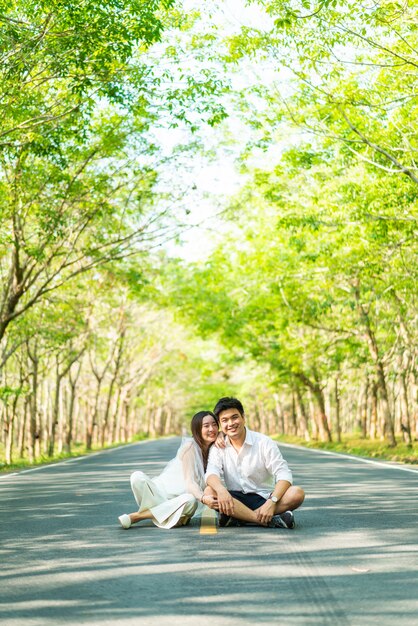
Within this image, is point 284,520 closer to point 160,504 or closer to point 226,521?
point 226,521

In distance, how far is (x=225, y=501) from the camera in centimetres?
836

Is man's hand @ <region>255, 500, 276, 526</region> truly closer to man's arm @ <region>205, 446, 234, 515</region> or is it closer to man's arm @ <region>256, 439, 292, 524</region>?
man's arm @ <region>256, 439, 292, 524</region>

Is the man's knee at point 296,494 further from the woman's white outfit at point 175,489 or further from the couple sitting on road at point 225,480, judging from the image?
the woman's white outfit at point 175,489

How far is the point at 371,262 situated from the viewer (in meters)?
24.8

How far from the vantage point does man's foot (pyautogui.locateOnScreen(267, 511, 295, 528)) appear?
8523mm

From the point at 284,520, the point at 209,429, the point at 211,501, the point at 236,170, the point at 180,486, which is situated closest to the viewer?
the point at 211,501

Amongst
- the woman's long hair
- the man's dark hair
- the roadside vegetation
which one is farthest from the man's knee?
the roadside vegetation

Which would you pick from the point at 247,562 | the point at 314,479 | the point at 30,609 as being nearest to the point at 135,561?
the point at 247,562

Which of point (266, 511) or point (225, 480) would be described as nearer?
point (266, 511)

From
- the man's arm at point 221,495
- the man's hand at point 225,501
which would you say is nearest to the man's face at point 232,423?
the man's arm at point 221,495

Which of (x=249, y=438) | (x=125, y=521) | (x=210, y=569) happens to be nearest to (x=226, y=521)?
(x=249, y=438)

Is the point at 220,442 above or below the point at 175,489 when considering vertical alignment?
above

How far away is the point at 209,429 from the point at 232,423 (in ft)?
1.51

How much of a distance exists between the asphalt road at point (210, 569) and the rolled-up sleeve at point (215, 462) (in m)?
0.58
